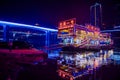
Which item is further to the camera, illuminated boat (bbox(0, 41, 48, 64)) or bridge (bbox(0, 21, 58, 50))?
bridge (bbox(0, 21, 58, 50))

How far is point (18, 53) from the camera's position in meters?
3.76

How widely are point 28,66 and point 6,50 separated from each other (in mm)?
676

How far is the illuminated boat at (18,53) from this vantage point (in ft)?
12.2

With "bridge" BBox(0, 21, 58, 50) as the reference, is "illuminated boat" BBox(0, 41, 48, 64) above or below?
below

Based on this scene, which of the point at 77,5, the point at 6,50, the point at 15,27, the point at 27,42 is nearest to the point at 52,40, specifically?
the point at 27,42

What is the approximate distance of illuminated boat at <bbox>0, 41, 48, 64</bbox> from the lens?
146 inches

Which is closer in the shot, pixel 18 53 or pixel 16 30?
pixel 18 53

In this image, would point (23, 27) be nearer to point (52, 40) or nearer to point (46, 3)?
point (52, 40)

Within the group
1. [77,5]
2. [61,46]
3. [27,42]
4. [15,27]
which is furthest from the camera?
[77,5]

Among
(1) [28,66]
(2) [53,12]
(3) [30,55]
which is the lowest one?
(1) [28,66]

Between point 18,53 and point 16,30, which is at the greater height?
point 16,30

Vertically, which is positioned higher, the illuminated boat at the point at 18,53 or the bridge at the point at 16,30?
the bridge at the point at 16,30

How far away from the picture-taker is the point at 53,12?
6.13 m

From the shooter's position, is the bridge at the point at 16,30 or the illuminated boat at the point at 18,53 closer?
the illuminated boat at the point at 18,53
